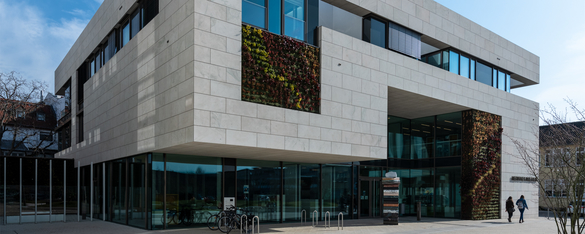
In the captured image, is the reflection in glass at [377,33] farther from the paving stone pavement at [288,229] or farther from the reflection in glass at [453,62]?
the paving stone pavement at [288,229]

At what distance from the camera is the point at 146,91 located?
15.6 meters

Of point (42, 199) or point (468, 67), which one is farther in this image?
point (468, 67)

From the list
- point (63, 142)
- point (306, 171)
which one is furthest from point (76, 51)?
point (306, 171)

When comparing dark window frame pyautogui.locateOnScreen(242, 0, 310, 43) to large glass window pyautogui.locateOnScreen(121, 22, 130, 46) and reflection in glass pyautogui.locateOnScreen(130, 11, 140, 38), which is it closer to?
reflection in glass pyautogui.locateOnScreen(130, 11, 140, 38)

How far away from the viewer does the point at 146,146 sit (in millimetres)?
15219

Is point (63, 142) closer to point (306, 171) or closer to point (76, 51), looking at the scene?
point (76, 51)

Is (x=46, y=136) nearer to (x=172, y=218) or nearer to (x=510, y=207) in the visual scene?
(x=172, y=218)

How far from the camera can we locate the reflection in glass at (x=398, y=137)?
2448 cm

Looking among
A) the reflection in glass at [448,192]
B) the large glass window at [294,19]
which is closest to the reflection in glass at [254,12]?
the large glass window at [294,19]

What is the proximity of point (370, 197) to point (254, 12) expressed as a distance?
1187 centimetres

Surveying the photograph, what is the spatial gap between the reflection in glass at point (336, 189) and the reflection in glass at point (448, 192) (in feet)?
18.6

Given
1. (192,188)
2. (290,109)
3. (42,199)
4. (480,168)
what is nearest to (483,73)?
(480,168)

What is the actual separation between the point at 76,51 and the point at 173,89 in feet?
51.6

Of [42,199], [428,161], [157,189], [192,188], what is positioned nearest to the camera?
[157,189]
